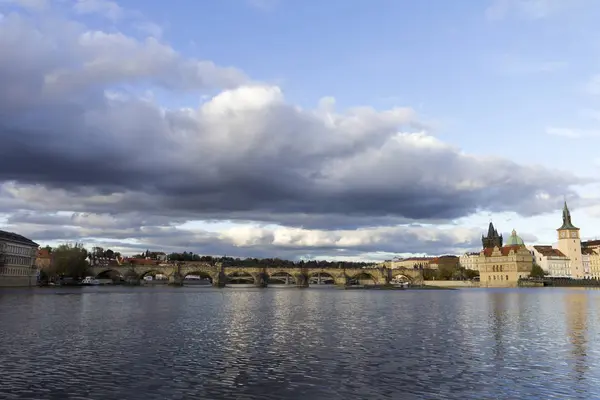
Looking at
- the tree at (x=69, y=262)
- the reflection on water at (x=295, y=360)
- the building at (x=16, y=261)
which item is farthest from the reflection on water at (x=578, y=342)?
the tree at (x=69, y=262)

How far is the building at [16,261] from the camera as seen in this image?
14100 cm

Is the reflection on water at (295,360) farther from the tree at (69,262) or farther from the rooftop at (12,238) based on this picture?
the tree at (69,262)

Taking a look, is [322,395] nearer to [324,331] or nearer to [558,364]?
[558,364]

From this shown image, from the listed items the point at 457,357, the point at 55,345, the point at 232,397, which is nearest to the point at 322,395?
the point at 232,397

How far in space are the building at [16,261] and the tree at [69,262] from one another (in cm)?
671

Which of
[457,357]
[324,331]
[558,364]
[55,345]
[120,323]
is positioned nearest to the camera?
[558,364]

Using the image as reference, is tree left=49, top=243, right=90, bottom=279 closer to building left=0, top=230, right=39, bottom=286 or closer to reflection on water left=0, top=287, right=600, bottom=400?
building left=0, top=230, right=39, bottom=286

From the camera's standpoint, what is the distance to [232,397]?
70.1 feet

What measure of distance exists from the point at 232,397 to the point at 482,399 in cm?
943

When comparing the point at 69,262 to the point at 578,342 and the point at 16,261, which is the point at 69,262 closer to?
the point at 16,261

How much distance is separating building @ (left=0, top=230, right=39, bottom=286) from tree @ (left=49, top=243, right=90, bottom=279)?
6707mm

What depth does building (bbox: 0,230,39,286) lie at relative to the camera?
141 metres

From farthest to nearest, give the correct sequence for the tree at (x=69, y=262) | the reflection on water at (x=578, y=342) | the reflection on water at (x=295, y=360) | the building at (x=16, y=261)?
the tree at (x=69, y=262)
the building at (x=16, y=261)
the reflection on water at (x=578, y=342)
the reflection on water at (x=295, y=360)

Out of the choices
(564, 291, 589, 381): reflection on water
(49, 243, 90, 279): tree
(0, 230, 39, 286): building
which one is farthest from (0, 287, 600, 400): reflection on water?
(49, 243, 90, 279): tree
